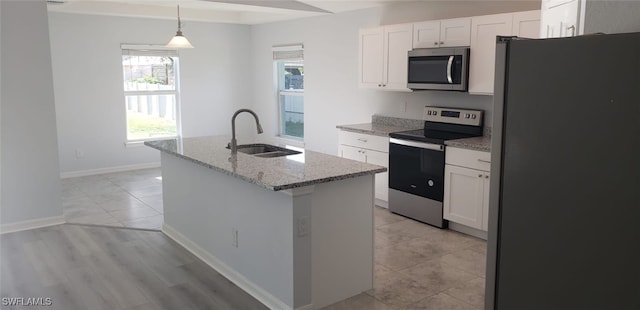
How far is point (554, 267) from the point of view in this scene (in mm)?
1663

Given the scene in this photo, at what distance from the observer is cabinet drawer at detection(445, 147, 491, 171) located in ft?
13.8

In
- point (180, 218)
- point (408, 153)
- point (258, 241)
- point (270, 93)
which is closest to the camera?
point (258, 241)

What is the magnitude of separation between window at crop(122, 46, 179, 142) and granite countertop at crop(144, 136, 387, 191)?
3.73 m

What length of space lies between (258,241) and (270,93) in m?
5.12

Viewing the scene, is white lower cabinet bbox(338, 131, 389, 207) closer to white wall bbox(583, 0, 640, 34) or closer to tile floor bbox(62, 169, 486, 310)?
tile floor bbox(62, 169, 486, 310)

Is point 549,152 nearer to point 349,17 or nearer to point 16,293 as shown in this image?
point 16,293

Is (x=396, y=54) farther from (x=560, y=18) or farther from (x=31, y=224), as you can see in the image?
(x=31, y=224)

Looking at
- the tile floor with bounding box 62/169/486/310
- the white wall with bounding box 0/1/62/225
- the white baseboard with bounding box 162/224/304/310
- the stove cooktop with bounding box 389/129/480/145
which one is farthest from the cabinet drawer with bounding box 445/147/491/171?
the white wall with bounding box 0/1/62/225

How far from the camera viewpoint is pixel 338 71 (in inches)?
262

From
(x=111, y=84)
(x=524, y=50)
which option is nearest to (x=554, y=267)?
(x=524, y=50)

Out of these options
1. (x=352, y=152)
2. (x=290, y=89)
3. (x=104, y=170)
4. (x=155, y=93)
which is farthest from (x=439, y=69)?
(x=104, y=170)

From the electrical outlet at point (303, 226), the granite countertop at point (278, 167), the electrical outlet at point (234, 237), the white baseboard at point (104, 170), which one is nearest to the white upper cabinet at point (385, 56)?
the granite countertop at point (278, 167)

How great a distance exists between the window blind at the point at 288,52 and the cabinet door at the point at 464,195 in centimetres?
355

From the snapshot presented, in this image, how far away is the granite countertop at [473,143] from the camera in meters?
4.21
